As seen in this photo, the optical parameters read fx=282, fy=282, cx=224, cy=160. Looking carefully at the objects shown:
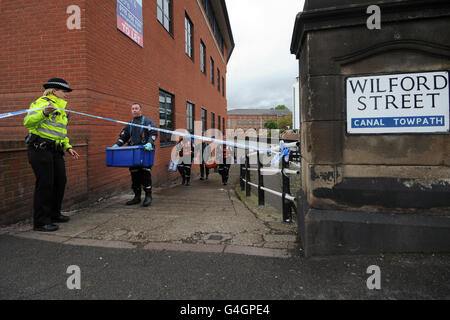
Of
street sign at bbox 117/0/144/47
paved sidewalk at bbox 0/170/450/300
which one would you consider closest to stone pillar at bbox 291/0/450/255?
paved sidewalk at bbox 0/170/450/300

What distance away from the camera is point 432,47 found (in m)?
2.60

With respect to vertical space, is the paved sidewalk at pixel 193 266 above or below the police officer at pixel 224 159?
below

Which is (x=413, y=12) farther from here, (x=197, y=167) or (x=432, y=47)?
(x=197, y=167)

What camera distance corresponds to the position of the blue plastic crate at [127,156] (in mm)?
4715

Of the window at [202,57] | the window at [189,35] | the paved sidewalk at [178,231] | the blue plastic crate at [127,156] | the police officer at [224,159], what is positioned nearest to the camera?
the paved sidewalk at [178,231]

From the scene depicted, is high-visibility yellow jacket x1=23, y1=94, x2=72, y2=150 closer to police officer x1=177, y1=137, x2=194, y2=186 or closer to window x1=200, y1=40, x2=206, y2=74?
police officer x1=177, y1=137, x2=194, y2=186

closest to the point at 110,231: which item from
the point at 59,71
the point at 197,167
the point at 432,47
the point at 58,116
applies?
the point at 58,116

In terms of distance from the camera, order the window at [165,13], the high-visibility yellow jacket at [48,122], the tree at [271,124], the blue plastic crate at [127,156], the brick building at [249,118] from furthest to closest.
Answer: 1. the brick building at [249,118]
2. the tree at [271,124]
3. the window at [165,13]
4. the blue plastic crate at [127,156]
5. the high-visibility yellow jacket at [48,122]

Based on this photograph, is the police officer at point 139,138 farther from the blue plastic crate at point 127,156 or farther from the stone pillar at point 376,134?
the stone pillar at point 376,134

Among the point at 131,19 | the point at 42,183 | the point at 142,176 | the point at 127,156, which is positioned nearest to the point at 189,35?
the point at 131,19

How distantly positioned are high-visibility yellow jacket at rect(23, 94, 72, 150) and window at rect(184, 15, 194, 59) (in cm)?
921

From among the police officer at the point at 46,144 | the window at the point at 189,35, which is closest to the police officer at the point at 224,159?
the window at the point at 189,35

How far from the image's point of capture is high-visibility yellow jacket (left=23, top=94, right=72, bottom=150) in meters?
3.29

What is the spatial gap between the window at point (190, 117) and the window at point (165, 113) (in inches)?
81.3
